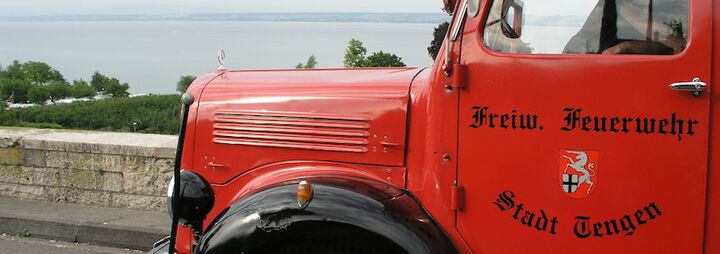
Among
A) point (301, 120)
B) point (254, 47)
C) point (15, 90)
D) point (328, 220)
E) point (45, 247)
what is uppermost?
point (254, 47)

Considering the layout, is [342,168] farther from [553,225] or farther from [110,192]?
[110,192]

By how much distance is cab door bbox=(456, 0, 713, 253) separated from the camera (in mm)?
2441

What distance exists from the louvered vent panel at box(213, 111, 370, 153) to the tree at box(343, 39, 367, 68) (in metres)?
5.68

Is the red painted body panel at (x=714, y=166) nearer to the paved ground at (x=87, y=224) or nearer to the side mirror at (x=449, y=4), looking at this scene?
the side mirror at (x=449, y=4)

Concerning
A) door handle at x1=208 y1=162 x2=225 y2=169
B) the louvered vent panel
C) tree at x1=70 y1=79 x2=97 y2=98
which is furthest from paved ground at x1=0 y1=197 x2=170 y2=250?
tree at x1=70 y1=79 x2=97 y2=98

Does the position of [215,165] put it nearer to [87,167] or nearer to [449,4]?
[449,4]

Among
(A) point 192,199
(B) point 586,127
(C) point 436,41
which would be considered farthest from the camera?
(C) point 436,41

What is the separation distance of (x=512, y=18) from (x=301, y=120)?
106 cm

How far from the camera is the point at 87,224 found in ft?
18.2

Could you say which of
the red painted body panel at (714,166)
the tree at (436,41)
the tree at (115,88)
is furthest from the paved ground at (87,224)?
the tree at (115,88)

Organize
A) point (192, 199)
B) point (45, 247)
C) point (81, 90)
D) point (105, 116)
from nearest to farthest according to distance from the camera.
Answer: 1. point (192, 199)
2. point (45, 247)
3. point (105, 116)
4. point (81, 90)

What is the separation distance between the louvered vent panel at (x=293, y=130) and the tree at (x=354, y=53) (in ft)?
18.6

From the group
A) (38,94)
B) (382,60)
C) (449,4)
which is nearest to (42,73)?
(38,94)

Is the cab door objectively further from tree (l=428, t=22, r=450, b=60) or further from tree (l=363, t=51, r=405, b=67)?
tree (l=363, t=51, r=405, b=67)
